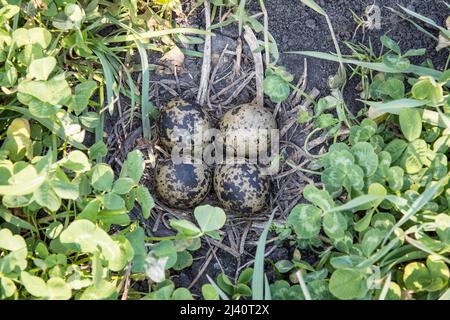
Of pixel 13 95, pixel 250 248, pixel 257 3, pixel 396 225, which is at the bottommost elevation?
pixel 250 248

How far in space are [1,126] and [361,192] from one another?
1.36 metres

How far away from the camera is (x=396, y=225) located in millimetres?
1929

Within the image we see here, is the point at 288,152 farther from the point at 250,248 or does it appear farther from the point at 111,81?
the point at 111,81

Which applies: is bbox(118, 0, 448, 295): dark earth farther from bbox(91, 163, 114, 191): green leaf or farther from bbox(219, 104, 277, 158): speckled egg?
bbox(91, 163, 114, 191): green leaf

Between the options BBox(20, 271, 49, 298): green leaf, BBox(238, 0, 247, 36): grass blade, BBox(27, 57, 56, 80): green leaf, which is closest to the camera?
BBox(20, 271, 49, 298): green leaf

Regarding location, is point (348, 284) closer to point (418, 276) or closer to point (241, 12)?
point (418, 276)

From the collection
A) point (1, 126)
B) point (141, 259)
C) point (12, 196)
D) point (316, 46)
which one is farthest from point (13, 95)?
point (316, 46)

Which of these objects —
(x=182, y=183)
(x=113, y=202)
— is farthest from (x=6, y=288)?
(x=182, y=183)

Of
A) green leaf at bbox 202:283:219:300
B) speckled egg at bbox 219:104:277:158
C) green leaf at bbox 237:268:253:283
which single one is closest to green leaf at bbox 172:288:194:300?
green leaf at bbox 202:283:219:300

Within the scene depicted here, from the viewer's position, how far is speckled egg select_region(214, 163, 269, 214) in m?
2.28

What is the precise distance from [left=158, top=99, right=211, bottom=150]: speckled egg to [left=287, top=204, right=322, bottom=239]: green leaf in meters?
0.53

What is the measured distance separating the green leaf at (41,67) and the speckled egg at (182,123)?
1.76 ft

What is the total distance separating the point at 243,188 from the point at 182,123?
352mm

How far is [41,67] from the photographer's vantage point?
196 centimetres
